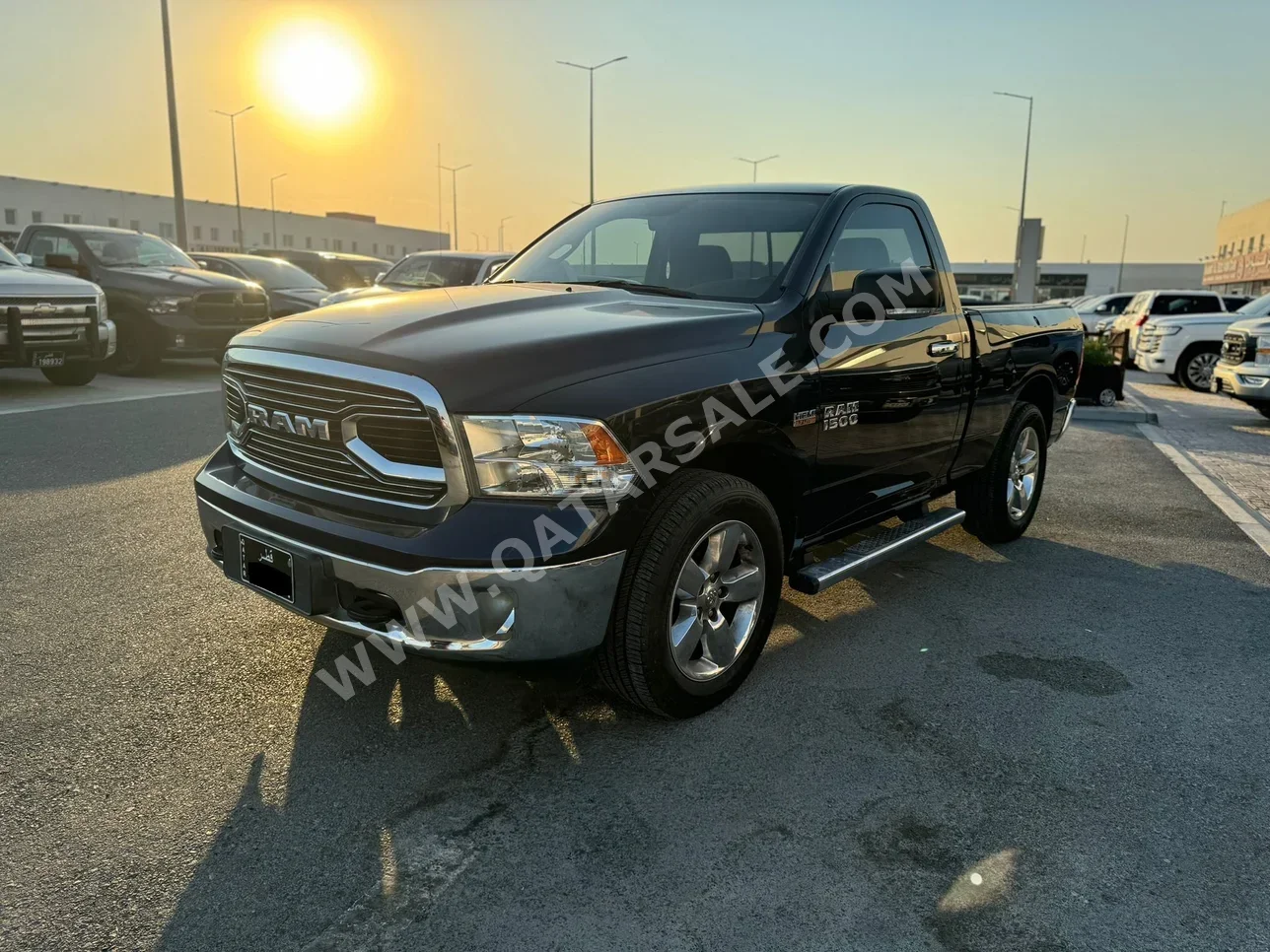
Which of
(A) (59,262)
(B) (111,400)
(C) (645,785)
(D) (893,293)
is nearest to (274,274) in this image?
(A) (59,262)

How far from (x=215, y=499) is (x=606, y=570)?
1458mm

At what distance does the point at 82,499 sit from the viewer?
589 cm

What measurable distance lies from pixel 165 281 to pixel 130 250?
1024 mm

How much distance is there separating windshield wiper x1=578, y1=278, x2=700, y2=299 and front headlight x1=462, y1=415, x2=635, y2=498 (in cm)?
121

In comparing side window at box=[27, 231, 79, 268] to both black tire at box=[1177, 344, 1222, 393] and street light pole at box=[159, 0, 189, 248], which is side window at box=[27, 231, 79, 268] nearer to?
street light pole at box=[159, 0, 189, 248]

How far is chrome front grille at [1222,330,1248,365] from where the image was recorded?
38.3 feet

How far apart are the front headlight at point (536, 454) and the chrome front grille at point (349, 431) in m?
0.08

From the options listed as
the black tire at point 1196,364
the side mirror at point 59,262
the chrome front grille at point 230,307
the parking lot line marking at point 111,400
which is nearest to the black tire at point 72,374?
the parking lot line marking at point 111,400

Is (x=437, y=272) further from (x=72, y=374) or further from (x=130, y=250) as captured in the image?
(x=72, y=374)

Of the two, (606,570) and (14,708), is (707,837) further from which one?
(14,708)

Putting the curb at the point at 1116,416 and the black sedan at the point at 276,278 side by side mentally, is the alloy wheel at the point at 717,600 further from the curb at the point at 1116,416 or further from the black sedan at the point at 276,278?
the black sedan at the point at 276,278

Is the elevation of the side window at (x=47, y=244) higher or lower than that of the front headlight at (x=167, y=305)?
higher

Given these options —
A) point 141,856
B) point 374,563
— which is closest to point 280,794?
point 141,856

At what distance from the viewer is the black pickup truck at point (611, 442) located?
2.66m
